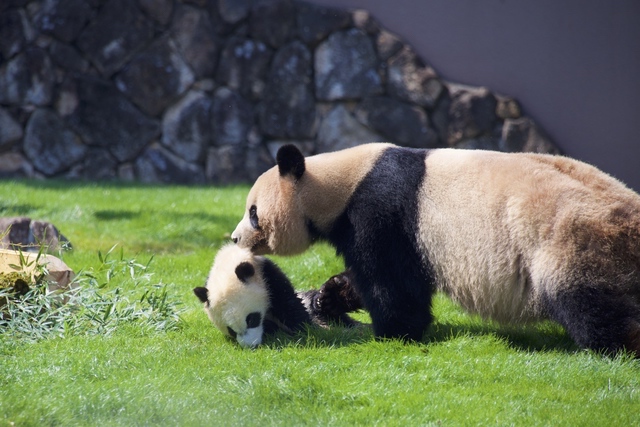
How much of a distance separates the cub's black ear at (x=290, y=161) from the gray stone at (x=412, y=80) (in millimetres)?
6020

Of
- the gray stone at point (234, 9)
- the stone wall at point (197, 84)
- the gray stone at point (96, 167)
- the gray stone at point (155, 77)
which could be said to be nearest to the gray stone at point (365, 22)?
the stone wall at point (197, 84)

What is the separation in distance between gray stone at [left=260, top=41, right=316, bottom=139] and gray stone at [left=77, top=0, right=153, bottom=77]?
74.5 inches

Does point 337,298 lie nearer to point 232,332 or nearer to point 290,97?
point 232,332

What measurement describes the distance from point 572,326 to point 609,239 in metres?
0.49

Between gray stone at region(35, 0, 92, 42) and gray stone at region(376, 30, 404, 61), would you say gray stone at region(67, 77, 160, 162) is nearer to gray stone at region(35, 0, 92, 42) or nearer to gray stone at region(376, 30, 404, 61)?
gray stone at region(35, 0, 92, 42)

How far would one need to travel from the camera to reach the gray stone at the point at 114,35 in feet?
34.5

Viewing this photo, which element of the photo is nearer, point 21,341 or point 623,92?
point 21,341

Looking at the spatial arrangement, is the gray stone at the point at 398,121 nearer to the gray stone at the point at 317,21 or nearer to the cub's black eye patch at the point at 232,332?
the gray stone at the point at 317,21

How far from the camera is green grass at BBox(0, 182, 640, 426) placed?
3.29 meters

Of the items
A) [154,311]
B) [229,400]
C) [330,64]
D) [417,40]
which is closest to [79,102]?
[330,64]

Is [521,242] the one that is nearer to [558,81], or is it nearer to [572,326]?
[572,326]

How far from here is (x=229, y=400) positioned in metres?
3.45

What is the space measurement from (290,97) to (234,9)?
4.88 ft

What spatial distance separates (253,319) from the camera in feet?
15.1
